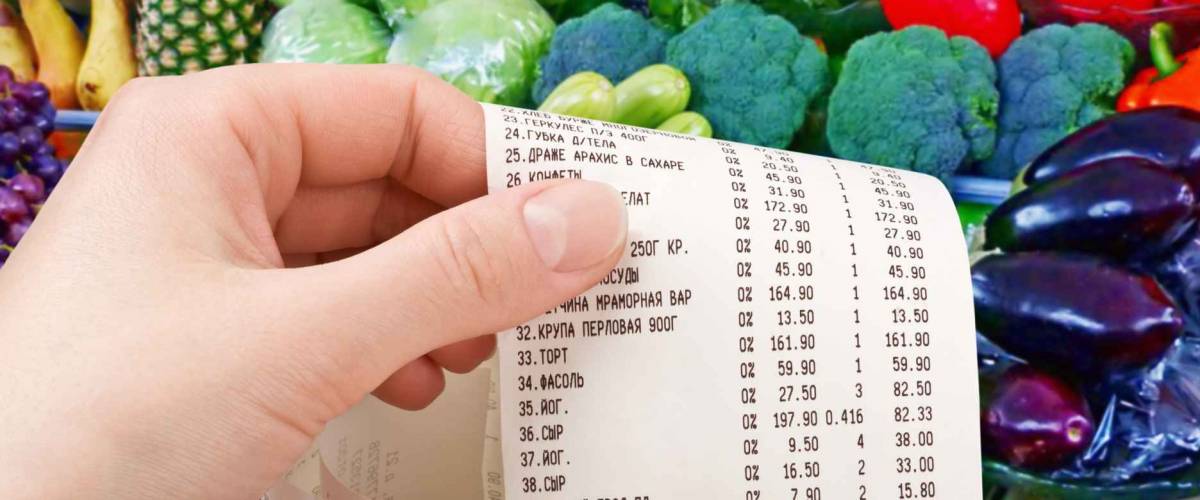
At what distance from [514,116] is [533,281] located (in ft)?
0.30

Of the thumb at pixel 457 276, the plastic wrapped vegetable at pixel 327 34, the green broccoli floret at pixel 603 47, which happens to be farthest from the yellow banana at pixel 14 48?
the thumb at pixel 457 276

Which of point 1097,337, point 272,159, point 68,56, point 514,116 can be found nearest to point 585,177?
point 514,116

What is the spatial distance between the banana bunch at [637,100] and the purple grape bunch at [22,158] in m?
0.50

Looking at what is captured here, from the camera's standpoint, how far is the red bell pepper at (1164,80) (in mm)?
730

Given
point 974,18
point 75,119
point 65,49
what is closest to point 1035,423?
point 974,18

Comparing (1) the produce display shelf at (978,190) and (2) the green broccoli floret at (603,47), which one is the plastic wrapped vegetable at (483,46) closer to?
(2) the green broccoli floret at (603,47)

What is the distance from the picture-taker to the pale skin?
12.3 inches

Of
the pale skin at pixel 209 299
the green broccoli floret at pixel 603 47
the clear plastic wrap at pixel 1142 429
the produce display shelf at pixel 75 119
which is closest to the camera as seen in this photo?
the pale skin at pixel 209 299

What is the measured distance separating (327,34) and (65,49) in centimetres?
38

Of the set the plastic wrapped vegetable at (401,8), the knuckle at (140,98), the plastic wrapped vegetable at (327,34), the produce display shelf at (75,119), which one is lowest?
the produce display shelf at (75,119)

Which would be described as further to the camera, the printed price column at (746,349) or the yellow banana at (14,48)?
the yellow banana at (14,48)

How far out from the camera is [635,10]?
0.96 m

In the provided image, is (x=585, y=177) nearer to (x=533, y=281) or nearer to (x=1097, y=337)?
(x=533, y=281)

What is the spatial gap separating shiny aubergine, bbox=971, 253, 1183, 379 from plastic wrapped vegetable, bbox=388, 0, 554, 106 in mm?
602
